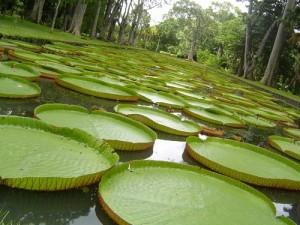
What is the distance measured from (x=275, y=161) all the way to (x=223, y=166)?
2.82 ft

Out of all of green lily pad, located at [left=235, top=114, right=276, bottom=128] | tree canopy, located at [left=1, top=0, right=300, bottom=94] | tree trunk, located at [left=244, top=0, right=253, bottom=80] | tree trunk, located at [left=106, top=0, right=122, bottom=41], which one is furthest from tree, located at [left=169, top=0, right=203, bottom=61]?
green lily pad, located at [left=235, top=114, right=276, bottom=128]

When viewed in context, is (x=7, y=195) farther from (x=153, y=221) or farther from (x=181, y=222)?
(x=181, y=222)

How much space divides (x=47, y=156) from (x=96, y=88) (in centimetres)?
291

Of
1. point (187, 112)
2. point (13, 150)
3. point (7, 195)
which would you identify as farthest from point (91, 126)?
point (187, 112)

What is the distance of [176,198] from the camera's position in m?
1.99

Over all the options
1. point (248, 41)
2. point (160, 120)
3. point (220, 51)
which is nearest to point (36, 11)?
point (248, 41)

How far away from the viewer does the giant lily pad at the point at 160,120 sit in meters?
3.68

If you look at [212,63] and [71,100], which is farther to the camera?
[212,63]

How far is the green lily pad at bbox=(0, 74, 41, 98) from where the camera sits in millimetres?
3478

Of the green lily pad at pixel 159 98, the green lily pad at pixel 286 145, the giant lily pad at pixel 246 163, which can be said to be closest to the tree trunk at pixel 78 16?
the green lily pad at pixel 159 98

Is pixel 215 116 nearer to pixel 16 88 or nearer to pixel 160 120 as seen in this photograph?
pixel 160 120

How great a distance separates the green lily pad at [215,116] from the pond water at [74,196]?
25 centimetres

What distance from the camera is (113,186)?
1.93m

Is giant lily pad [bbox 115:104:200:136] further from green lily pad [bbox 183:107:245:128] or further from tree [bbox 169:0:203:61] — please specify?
tree [bbox 169:0:203:61]
